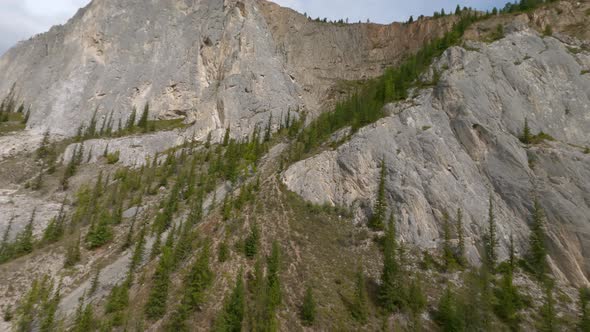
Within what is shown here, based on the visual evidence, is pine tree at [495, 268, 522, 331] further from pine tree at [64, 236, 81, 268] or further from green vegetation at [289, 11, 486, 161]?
pine tree at [64, 236, 81, 268]

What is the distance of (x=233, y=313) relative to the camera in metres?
35.1

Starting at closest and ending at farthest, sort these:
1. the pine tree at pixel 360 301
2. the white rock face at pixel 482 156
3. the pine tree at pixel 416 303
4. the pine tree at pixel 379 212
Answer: the pine tree at pixel 416 303 → the pine tree at pixel 360 301 → the white rock face at pixel 482 156 → the pine tree at pixel 379 212

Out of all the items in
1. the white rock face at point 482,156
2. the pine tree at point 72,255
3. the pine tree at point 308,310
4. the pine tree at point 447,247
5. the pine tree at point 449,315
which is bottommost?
the pine tree at point 72,255

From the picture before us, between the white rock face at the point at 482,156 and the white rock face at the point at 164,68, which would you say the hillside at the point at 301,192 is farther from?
the white rock face at the point at 164,68

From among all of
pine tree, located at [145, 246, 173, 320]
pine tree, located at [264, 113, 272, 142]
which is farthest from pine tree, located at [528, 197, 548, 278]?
pine tree, located at [264, 113, 272, 142]

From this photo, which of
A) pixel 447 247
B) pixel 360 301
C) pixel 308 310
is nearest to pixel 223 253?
pixel 308 310

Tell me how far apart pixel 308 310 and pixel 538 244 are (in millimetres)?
26769

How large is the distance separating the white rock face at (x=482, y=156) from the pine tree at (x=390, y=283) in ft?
18.3

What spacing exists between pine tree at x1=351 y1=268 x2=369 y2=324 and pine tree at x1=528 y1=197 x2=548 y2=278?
18819mm

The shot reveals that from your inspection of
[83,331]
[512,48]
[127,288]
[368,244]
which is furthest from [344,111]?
[83,331]

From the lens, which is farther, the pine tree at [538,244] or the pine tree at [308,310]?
the pine tree at [538,244]

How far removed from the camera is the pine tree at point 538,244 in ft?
142

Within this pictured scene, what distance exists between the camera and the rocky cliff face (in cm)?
9306

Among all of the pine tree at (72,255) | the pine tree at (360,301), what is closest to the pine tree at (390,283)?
the pine tree at (360,301)
